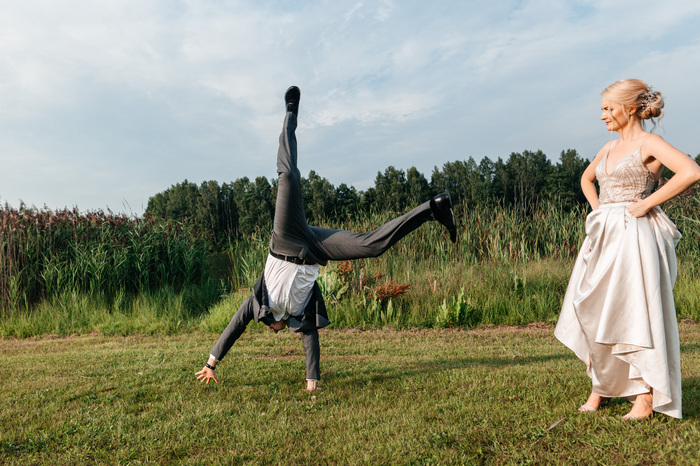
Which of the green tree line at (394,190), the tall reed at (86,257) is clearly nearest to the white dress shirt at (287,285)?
the tall reed at (86,257)

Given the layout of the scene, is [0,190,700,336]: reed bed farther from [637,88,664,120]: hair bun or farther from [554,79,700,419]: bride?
[637,88,664,120]: hair bun

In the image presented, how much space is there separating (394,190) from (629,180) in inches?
641

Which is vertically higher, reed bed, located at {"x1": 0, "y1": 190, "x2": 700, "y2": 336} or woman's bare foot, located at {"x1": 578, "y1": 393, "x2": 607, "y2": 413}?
reed bed, located at {"x1": 0, "y1": 190, "x2": 700, "y2": 336}

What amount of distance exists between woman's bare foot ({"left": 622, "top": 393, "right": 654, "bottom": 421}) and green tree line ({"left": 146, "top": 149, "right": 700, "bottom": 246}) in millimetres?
13031

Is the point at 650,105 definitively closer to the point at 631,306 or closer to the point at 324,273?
the point at 631,306

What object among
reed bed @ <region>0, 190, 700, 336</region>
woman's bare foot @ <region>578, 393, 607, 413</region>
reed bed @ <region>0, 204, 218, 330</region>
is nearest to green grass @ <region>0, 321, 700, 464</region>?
woman's bare foot @ <region>578, 393, 607, 413</region>

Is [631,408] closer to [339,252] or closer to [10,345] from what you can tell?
[339,252]

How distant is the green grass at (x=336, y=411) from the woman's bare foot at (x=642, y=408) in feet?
0.23

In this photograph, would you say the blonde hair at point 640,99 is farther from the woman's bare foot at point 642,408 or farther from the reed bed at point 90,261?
the reed bed at point 90,261

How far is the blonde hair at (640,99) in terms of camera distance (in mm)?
3154

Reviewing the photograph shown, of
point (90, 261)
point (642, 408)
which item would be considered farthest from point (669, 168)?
point (90, 261)

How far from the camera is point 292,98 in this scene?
153 inches

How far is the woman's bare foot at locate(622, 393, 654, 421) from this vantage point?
3117 mm

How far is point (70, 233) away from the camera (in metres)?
10.0
